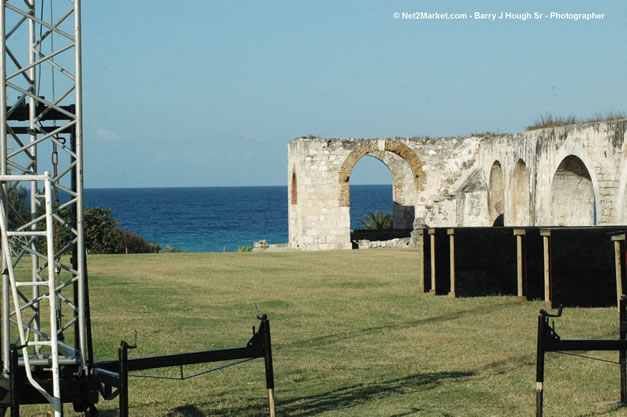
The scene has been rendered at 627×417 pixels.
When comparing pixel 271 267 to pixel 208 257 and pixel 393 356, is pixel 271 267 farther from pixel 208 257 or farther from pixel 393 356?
pixel 393 356

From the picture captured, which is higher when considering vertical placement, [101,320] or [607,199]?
[607,199]

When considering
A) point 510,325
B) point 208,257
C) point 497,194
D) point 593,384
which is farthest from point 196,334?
point 497,194

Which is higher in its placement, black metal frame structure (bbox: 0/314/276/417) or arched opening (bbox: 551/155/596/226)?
arched opening (bbox: 551/155/596/226)

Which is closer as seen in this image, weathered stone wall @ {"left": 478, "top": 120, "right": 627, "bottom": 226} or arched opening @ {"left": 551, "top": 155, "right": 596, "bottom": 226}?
weathered stone wall @ {"left": 478, "top": 120, "right": 627, "bottom": 226}

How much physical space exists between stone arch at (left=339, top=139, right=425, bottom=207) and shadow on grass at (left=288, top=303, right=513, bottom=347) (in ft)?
46.6

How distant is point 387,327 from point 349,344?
4.44 ft

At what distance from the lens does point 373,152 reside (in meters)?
28.2

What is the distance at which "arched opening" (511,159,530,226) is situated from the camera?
2350cm

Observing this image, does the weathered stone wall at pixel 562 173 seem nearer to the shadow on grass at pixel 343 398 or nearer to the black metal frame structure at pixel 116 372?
the shadow on grass at pixel 343 398

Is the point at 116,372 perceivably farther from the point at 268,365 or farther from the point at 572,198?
the point at 572,198

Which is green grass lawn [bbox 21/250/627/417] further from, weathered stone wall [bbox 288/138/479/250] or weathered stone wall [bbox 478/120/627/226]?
weathered stone wall [bbox 288/138/479/250]

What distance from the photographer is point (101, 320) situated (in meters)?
12.1

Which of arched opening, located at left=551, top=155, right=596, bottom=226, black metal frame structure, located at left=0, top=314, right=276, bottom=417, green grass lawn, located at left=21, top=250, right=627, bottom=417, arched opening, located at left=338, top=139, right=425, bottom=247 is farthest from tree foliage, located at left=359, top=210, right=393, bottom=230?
black metal frame structure, located at left=0, top=314, right=276, bottom=417

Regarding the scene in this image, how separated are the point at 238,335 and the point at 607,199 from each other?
30.3ft
